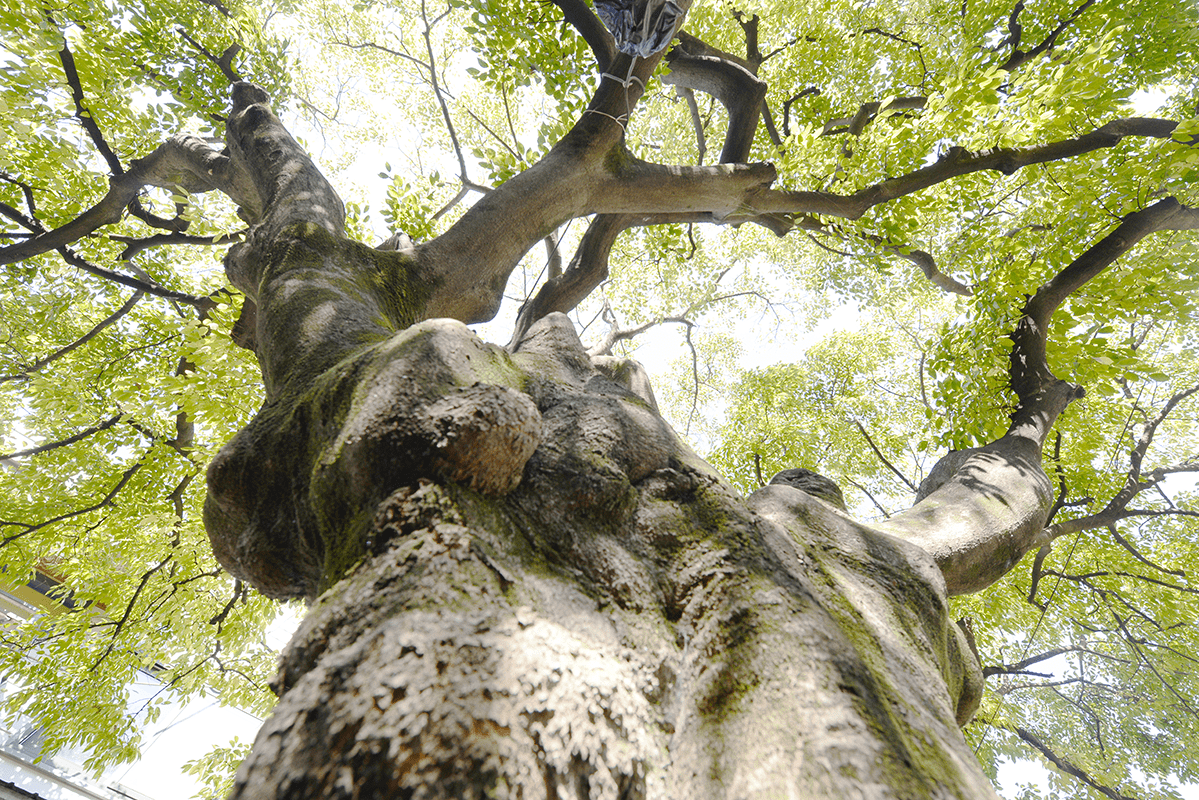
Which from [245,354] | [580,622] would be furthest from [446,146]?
[580,622]

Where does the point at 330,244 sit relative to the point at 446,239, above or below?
below

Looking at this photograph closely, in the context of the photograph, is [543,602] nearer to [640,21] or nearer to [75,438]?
[640,21]

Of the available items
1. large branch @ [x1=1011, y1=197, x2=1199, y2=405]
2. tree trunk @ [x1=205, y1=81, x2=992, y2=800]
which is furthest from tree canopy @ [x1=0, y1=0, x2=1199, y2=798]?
tree trunk @ [x1=205, y1=81, x2=992, y2=800]

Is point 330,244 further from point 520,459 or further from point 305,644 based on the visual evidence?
point 305,644

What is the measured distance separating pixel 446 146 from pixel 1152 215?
8.92 m

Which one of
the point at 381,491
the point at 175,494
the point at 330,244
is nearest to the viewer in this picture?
the point at 381,491

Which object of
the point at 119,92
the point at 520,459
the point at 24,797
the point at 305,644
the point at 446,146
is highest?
the point at 446,146

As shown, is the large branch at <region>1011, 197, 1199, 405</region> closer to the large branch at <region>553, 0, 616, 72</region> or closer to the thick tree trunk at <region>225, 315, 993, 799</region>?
the thick tree trunk at <region>225, 315, 993, 799</region>

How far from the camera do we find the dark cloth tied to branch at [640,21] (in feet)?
9.35

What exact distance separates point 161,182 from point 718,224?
200 inches

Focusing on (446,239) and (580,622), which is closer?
(580,622)

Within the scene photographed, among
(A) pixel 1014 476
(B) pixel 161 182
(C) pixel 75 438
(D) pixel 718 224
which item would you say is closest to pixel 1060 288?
(A) pixel 1014 476

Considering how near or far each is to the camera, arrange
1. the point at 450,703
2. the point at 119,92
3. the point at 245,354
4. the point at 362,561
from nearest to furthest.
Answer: the point at 450,703 → the point at 362,561 → the point at 245,354 → the point at 119,92

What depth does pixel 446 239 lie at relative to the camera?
3.26 metres
